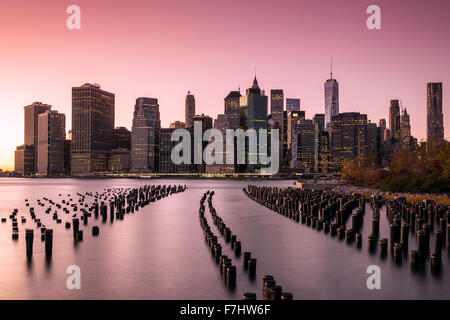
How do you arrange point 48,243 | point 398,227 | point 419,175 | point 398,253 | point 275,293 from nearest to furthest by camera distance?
point 275,293 < point 398,253 < point 48,243 < point 398,227 < point 419,175

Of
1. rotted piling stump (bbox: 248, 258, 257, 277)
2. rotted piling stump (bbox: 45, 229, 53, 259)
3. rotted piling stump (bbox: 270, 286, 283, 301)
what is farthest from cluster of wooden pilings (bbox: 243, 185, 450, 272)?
rotted piling stump (bbox: 45, 229, 53, 259)

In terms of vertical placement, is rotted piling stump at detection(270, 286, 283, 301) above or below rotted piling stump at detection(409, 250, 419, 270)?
above

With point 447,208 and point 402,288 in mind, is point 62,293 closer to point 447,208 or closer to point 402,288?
point 402,288

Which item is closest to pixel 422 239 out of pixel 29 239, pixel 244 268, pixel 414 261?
pixel 414 261

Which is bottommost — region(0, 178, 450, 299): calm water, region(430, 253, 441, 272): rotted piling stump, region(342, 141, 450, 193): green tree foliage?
region(0, 178, 450, 299): calm water

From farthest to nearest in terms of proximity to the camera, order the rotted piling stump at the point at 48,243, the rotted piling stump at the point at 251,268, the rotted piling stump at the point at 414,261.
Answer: the rotted piling stump at the point at 48,243
the rotted piling stump at the point at 414,261
the rotted piling stump at the point at 251,268

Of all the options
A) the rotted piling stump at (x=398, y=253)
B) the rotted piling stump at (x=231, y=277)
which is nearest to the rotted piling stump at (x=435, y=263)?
the rotted piling stump at (x=398, y=253)

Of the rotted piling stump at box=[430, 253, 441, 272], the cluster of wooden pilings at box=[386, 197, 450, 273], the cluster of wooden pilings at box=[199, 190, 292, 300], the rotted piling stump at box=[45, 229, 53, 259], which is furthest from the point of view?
the rotted piling stump at box=[45, 229, 53, 259]

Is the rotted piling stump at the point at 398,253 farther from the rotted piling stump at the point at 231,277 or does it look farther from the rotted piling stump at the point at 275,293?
the rotted piling stump at the point at 275,293

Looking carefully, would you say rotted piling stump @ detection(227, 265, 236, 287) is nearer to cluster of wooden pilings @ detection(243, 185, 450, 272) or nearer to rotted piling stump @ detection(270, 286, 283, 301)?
rotted piling stump @ detection(270, 286, 283, 301)

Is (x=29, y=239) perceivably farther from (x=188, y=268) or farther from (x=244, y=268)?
(x=244, y=268)

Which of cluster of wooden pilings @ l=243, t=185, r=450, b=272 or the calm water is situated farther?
cluster of wooden pilings @ l=243, t=185, r=450, b=272

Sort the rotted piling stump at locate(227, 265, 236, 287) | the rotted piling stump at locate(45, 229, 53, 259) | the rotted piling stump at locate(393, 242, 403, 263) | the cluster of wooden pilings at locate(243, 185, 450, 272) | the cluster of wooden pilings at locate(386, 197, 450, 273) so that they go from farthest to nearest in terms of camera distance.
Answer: the rotted piling stump at locate(45, 229, 53, 259) < the cluster of wooden pilings at locate(243, 185, 450, 272) < the rotted piling stump at locate(393, 242, 403, 263) < the cluster of wooden pilings at locate(386, 197, 450, 273) < the rotted piling stump at locate(227, 265, 236, 287)

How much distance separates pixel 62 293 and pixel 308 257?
13.3 metres
